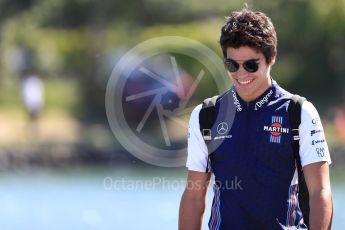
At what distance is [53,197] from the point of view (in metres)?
13.0

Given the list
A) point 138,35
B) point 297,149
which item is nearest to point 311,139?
point 297,149

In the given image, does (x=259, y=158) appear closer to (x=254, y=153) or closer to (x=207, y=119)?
(x=254, y=153)

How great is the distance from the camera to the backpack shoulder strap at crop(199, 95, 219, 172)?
12.0 ft

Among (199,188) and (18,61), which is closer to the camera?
(199,188)

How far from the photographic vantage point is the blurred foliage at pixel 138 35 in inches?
828

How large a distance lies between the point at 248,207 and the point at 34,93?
62.5 feet

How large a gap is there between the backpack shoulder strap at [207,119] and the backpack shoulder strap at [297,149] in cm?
33

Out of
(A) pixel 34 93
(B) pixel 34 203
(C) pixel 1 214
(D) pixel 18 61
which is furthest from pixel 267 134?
(D) pixel 18 61

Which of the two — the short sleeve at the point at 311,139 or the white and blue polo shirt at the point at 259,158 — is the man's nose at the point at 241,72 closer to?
the white and blue polo shirt at the point at 259,158

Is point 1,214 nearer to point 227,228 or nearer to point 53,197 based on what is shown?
point 53,197

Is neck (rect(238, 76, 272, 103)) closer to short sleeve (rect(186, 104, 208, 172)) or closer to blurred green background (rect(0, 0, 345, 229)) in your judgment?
short sleeve (rect(186, 104, 208, 172))

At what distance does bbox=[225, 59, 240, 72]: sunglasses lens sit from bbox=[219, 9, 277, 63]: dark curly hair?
0.06 meters

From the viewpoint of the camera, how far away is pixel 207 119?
3.66m

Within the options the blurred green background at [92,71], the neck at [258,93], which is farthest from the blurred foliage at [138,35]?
the neck at [258,93]
